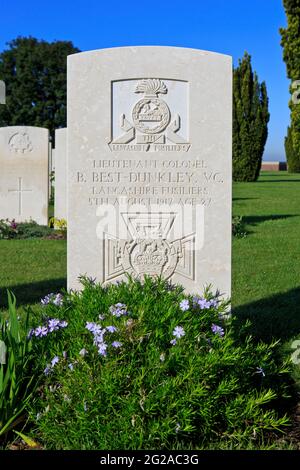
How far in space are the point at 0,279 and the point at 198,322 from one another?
4.56 metres

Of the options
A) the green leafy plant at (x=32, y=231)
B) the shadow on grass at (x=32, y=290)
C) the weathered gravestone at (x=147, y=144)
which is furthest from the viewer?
the green leafy plant at (x=32, y=231)

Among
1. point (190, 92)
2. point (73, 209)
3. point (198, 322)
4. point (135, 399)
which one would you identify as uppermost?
point (190, 92)

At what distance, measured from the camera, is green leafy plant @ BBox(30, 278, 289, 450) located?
3.08 meters

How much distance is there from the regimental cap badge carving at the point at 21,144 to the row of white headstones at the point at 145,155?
8043mm

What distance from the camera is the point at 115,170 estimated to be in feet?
14.5

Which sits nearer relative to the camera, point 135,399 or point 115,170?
point 135,399

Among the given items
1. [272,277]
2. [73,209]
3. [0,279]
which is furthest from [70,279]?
[272,277]

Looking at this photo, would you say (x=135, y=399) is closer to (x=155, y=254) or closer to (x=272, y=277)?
(x=155, y=254)

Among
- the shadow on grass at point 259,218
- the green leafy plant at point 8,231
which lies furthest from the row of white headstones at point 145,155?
the shadow on grass at point 259,218

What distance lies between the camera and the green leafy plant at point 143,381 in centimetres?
308

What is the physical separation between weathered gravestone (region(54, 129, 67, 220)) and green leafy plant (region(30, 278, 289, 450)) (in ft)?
28.5

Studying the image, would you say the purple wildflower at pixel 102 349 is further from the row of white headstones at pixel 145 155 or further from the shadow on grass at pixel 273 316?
the shadow on grass at pixel 273 316
